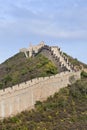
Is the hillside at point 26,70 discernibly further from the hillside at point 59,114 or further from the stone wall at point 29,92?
the hillside at point 59,114

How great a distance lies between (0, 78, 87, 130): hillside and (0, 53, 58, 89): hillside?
4.90m

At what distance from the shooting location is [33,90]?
202 feet

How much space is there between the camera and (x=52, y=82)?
64.9 metres

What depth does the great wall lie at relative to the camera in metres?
55.5

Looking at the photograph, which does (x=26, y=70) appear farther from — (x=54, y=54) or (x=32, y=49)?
(x=32, y=49)

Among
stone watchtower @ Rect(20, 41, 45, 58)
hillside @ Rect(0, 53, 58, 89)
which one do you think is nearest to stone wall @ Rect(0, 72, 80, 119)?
hillside @ Rect(0, 53, 58, 89)

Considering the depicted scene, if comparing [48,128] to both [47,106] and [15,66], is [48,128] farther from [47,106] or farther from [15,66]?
[15,66]

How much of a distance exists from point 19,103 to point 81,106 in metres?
5.88

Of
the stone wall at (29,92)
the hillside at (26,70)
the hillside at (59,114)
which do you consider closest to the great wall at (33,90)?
the stone wall at (29,92)

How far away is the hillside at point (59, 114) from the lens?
51.6 meters

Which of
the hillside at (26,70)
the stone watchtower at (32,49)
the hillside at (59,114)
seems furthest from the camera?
the stone watchtower at (32,49)

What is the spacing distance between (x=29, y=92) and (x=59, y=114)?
14.5ft

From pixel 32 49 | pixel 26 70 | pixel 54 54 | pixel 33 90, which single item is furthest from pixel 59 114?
pixel 32 49

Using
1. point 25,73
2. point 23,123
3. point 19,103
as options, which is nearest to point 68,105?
point 19,103
